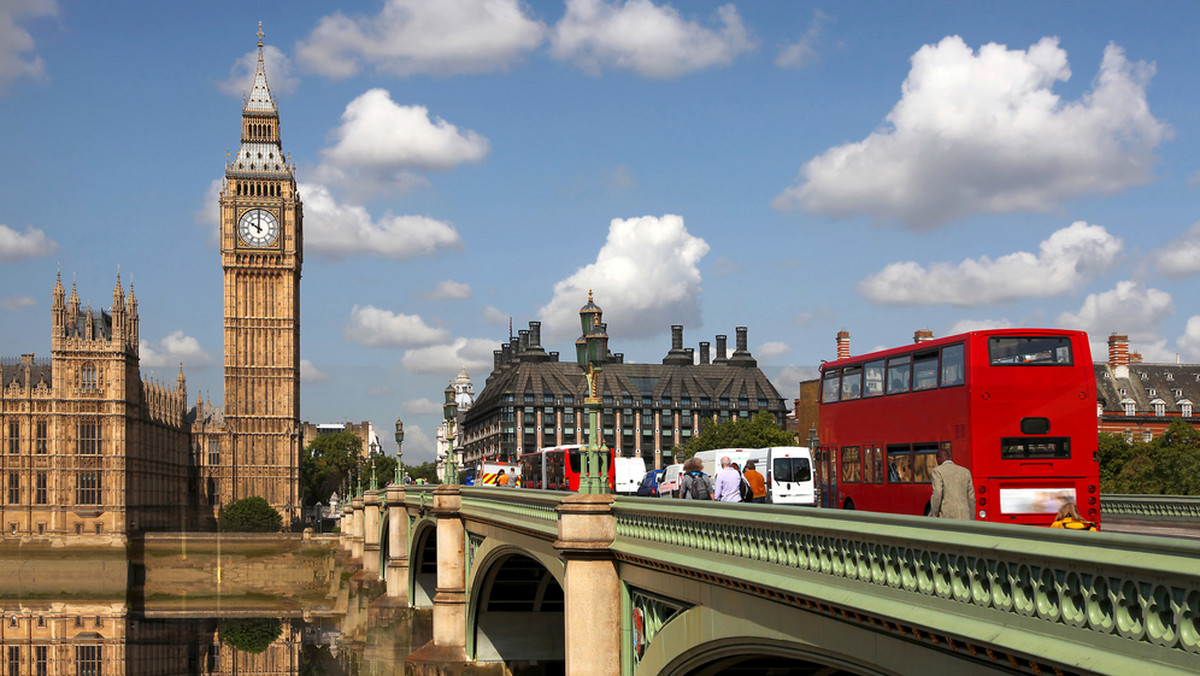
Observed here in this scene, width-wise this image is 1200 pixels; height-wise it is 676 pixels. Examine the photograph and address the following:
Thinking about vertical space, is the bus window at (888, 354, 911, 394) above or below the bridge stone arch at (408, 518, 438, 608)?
above

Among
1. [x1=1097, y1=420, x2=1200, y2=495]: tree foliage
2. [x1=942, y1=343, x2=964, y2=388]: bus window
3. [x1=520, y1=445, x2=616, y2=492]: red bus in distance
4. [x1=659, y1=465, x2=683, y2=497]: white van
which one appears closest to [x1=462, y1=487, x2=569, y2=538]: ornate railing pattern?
[x1=659, y1=465, x2=683, y2=497]: white van

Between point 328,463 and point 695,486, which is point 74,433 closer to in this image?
point 328,463

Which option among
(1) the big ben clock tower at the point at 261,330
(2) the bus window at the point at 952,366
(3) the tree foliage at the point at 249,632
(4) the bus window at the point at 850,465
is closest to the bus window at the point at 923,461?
(2) the bus window at the point at 952,366

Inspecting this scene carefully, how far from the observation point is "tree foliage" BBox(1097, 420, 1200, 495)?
2461 inches

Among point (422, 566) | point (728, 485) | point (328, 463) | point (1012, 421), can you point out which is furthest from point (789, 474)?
point (328, 463)

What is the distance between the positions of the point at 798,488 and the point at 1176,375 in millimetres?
83667

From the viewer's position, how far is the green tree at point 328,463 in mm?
184875

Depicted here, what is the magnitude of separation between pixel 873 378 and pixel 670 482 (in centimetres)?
1836

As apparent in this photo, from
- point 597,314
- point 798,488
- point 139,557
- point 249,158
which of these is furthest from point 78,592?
point 597,314

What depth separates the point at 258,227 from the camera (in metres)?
150

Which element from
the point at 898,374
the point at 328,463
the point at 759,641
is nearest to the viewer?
the point at 759,641

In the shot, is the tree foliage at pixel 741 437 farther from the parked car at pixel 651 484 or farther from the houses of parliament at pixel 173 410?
the parked car at pixel 651 484

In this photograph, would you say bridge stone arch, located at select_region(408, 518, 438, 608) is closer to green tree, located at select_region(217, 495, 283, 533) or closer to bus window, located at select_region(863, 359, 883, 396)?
bus window, located at select_region(863, 359, 883, 396)

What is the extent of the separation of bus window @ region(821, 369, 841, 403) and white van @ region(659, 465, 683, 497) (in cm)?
1308
